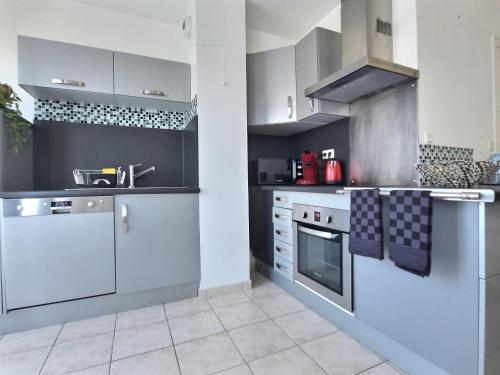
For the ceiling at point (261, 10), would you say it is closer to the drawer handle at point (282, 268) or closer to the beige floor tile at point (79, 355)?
the drawer handle at point (282, 268)

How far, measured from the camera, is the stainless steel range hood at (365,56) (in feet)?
4.90

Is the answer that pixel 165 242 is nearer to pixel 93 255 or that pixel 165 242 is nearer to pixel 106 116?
pixel 93 255

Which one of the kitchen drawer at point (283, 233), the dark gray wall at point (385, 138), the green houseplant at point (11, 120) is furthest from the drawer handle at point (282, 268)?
the green houseplant at point (11, 120)

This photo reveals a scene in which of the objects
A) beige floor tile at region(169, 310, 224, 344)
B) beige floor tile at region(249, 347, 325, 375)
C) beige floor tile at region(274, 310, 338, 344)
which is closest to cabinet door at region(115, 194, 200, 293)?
beige floor tile at region(169, 310, 224, 344)

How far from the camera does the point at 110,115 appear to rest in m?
2.22

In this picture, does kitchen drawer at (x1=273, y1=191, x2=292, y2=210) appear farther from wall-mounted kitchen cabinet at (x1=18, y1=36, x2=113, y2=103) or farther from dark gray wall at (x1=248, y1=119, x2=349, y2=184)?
wall-mounted kitchen cabinet at (x1=18, y1=36, x2=113, y2=103)

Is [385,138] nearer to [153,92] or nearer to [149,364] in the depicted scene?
[153,92]

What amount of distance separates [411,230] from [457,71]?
1466mm

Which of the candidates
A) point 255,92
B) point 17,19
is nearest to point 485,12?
point 255,92

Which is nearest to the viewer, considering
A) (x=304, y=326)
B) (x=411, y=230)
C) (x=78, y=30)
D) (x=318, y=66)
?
(x=411, y=230)

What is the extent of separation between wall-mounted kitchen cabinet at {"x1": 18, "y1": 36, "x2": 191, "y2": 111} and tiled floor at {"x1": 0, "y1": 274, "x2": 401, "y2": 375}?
166cm

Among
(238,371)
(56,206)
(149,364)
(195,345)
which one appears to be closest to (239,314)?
(195,345)

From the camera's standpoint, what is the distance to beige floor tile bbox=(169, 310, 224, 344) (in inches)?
56.2

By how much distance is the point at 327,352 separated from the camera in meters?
1.27
